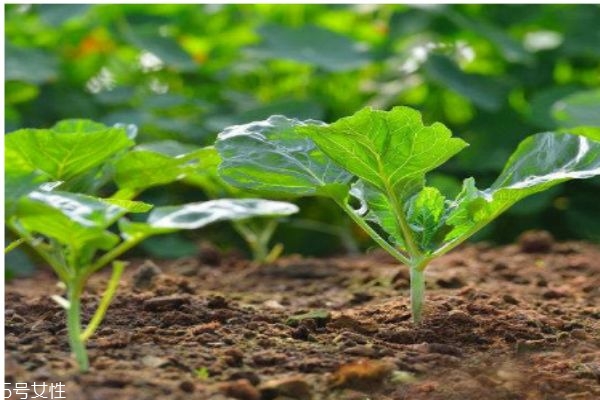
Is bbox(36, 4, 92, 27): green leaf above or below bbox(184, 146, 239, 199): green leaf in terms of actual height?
above

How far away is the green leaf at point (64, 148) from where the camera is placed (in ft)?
5.05

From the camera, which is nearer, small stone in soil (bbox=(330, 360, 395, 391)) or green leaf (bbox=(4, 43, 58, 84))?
small stone in soil (bbox=(330, 360, 395, 391))

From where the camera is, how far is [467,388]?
4.34 feet

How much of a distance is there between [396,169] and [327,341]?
0.87 feet

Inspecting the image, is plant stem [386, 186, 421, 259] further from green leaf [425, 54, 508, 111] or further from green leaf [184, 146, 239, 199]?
green leaf [425, 54, 508, 111]

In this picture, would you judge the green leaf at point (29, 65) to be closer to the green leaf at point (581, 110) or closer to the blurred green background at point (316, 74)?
the blurred green background at point (316, 74)

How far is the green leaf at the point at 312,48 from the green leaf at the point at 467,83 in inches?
9.4

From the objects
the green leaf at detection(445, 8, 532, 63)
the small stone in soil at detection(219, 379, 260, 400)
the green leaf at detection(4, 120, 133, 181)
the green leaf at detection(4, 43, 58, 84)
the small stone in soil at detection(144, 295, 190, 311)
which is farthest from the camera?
the green leaf at detection(445, 8, 532, 63)

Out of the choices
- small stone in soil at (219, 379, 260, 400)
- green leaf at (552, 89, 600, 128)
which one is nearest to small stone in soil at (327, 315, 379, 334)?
small stone in soil at (219, 379, 260, 400)

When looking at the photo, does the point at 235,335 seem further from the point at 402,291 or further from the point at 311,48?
the point at 311,48

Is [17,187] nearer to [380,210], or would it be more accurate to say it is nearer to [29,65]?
[380,210]

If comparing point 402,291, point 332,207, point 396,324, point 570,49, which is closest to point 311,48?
point 332,207

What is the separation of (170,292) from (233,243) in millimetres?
1409

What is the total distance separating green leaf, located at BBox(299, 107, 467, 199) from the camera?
4.66 ft
